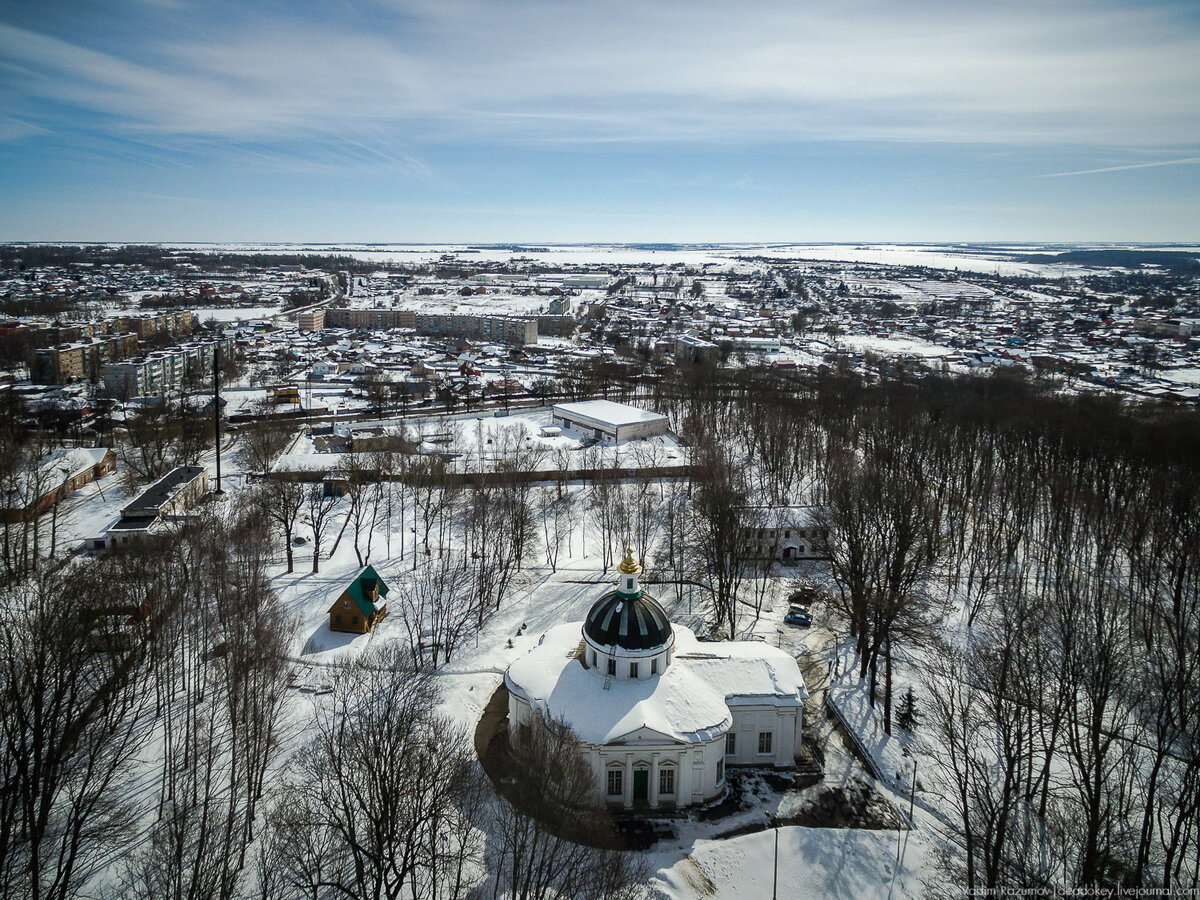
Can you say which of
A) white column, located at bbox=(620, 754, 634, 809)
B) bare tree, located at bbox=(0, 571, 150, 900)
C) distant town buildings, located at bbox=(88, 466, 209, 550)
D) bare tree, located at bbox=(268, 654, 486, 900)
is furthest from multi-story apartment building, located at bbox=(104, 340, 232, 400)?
white column, located at bbox=(620, 754, 634, 809)

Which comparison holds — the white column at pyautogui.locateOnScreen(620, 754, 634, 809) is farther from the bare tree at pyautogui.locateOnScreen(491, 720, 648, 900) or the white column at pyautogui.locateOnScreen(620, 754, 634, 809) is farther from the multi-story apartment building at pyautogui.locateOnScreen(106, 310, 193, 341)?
the multi-story apartment building at pyautogui.locateOnScreen(106, 310, 193, 341)

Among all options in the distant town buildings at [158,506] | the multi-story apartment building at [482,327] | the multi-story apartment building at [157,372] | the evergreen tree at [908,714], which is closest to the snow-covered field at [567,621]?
the distant town buildings at [158,506]

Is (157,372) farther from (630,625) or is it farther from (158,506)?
(630,625)

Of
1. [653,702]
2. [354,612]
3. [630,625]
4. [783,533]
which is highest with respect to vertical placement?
[630,625]

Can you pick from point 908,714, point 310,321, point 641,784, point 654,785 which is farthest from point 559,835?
point 310,321

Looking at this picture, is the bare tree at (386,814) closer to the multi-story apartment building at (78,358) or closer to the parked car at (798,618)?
the parked car at (798,618)

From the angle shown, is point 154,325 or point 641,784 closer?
point 641,784

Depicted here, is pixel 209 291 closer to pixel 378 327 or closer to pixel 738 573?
pixel 378 327
